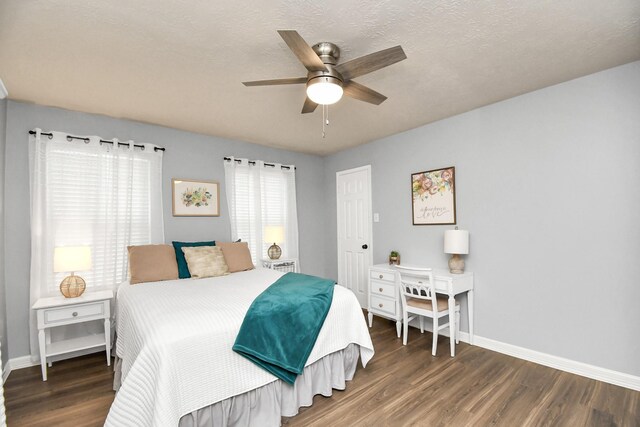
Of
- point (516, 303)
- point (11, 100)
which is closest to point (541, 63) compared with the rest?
point (516, 303)

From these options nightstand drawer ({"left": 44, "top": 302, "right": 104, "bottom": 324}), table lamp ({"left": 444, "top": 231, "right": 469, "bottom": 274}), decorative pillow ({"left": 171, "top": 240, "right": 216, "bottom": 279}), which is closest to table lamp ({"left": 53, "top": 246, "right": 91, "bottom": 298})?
nightstand drawer ({"left": 44, "top": 302, "right": 104, "bottom": 324})

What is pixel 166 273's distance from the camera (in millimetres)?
3096

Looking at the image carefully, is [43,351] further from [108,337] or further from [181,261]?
[181,261]

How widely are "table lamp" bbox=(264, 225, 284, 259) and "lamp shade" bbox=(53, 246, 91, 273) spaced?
1.98 m

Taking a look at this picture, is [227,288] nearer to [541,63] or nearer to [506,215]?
[506,215]

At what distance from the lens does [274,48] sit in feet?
6.76

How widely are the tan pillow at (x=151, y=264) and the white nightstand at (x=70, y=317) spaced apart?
0.97 feet

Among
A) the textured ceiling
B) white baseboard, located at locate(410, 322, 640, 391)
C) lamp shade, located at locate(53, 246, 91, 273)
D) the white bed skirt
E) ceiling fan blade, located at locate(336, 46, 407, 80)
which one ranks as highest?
the textured ceiling

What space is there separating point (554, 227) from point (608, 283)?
1.84ft

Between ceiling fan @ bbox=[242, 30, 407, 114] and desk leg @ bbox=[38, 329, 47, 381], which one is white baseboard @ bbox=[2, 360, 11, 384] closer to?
desk leg @ bbox=[38, 329, 47, 381]

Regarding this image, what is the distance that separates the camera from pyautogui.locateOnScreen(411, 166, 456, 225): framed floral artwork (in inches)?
136

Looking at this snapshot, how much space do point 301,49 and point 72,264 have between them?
8.93ft

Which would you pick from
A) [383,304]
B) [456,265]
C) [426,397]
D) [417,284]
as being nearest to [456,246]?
[456,265]

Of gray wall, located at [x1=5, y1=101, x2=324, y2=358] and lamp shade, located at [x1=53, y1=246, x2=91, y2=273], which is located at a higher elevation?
gray wall, located at [x1=5, y1=101, x2=324, y2=358]
